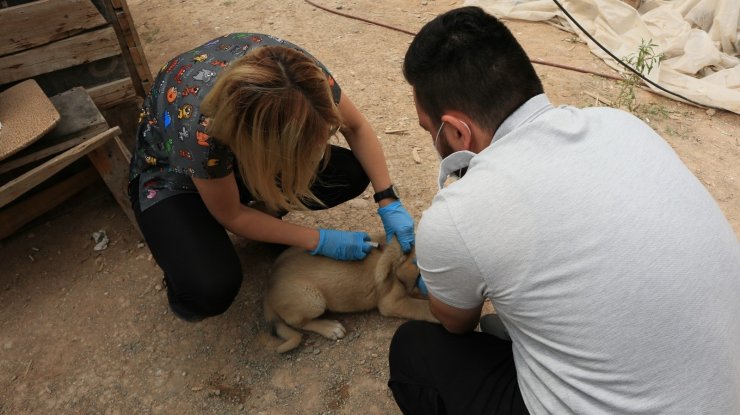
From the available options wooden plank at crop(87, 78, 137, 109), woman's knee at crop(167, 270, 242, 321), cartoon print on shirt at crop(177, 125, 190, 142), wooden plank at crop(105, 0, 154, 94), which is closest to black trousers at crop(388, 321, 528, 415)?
woman's knee at crop(167, 270, 242, 321)

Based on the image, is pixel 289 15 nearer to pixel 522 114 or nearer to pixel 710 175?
pixel 710 175

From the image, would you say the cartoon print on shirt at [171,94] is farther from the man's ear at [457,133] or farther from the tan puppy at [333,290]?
the man's ear at [457,133]

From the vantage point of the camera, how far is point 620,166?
1419 millimetres

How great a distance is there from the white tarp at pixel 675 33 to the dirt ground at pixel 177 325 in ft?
1.11

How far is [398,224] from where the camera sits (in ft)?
9.99

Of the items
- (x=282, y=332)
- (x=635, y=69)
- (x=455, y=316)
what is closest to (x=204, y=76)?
(x=282, y=332)

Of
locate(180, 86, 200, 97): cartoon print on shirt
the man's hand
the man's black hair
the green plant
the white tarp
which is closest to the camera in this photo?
the man's black hair

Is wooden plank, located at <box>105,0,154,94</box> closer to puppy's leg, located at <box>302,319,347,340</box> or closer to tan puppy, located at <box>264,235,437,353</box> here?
tan puppy, located at <box>264,235,437,353</box>

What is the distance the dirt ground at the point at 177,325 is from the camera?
2760 millimetres

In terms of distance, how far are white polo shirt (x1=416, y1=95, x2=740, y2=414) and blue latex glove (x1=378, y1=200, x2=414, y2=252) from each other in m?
1.43

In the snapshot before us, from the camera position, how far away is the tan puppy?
285cm

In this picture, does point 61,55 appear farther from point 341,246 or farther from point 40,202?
point 341,246

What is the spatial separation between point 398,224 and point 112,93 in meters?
2.46

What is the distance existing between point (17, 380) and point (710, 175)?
16.9 ft
